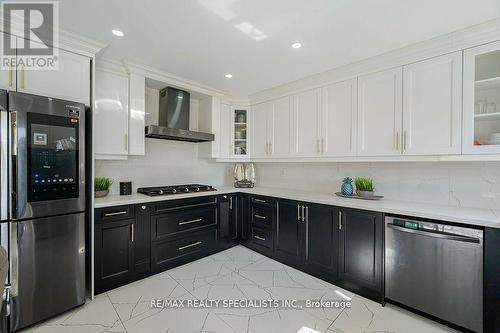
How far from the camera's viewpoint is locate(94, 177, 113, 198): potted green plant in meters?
2.51

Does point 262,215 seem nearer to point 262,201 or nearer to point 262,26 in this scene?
point 262,201

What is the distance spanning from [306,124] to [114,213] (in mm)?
2461

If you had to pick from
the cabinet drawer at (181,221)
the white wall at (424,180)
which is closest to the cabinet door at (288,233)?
the white wall at (424,180)

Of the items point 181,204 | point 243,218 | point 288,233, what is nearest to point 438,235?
point 288,233

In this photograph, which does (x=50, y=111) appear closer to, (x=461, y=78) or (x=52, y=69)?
(x=52, y=69)

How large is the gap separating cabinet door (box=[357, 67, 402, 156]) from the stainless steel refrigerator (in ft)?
9.00

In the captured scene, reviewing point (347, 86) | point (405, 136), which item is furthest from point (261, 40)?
point (405, 136)

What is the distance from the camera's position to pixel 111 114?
8.19ft

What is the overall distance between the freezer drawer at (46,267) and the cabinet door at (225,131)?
2091mm

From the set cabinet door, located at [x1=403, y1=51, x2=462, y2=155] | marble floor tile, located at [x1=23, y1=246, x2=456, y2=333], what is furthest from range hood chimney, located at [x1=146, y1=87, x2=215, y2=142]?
cabinet door, located at [x1=403, y1=51, x2=462, y2=155]

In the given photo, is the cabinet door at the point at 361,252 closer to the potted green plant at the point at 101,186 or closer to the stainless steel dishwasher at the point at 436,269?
the stainless steel dishwasher at the point at 436,269

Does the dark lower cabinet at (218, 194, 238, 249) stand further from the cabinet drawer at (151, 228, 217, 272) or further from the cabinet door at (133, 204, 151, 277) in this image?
the cabinet door at (133, 204, 151, 277)

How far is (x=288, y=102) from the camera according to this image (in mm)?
3186

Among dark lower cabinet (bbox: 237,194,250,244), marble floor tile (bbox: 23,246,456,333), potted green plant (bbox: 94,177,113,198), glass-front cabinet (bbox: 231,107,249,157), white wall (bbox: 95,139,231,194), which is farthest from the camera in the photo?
glass-front cabinet (bbox: 231,107,249,157)
